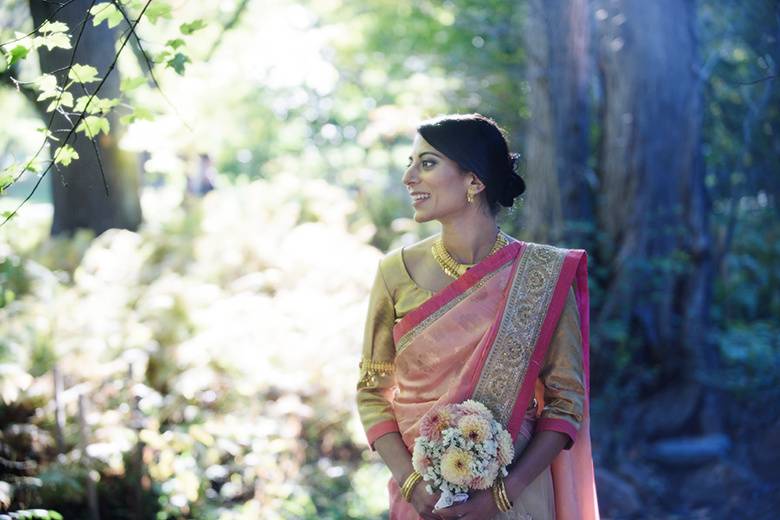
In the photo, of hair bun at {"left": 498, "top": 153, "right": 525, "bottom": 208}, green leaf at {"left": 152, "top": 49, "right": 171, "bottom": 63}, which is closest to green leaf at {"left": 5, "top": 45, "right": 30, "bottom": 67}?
green leaf at {"left": 152, "top": 49, "right": 171, "bottom": 63}

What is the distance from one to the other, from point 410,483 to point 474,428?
28cm

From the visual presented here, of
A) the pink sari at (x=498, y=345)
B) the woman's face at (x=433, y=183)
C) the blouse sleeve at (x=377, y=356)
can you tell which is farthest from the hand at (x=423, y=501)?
the woman's face at (x=433, y=183)

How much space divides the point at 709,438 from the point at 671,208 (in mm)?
1849

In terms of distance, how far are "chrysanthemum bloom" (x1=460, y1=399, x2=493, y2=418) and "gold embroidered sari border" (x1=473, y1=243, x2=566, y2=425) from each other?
0.23 feet

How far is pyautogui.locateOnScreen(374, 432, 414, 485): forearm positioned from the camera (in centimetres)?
250

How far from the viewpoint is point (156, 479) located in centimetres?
491

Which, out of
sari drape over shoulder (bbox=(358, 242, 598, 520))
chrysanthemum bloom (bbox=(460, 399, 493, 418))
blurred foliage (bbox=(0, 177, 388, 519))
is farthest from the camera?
blurred foliage (bbox=(0, 177, 388, 519))

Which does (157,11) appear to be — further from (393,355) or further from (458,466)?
(458,466)

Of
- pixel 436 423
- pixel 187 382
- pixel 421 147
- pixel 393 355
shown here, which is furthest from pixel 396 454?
pixel 187 382

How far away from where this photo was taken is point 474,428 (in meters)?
2.33

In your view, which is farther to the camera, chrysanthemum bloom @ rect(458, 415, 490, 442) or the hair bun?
the hair bun

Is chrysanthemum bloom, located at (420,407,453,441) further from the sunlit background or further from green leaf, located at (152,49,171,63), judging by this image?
green leaf, located at (152,49,171,63)

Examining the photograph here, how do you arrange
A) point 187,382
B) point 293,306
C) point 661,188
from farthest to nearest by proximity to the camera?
point 661,188 → point 293,306 → point 187,382

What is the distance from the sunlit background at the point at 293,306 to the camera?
488 cm
